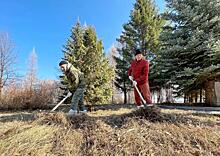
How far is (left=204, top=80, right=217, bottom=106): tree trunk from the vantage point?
1081 centimetres

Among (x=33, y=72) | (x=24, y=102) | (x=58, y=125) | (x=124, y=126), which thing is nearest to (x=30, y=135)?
(x=58, y=125)

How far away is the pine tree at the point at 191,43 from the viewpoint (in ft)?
34.9

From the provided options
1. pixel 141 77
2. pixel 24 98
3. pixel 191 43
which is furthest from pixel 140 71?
pixel 24 98

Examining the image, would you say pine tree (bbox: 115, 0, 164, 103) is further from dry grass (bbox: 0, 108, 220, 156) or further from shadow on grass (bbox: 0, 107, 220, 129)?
dry grass (bbox: 0, 108, 220, 156)

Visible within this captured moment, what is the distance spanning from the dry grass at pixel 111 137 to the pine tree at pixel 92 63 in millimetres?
11212

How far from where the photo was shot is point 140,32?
60.2 ft

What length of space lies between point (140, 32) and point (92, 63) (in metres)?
4.62

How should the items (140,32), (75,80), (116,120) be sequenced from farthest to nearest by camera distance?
1. (140,32)
2. (75,80)
3. (116,120)

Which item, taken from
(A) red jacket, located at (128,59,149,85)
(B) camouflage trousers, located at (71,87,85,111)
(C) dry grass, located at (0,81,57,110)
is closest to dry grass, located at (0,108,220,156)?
(B) camouflage trousers, located at (71,87,85,111)

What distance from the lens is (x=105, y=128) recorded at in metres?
4.50

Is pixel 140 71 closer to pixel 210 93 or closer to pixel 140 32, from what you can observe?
pixel 210 93

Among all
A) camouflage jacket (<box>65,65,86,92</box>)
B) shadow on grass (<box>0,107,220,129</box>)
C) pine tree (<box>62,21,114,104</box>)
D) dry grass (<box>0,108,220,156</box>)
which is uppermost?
pine tree (<box>62,21,114,104</box>)

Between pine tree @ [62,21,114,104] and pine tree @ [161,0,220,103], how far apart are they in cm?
592

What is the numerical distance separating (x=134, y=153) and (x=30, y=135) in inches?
68.7
